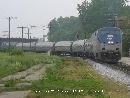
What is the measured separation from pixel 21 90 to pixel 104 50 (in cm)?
3180

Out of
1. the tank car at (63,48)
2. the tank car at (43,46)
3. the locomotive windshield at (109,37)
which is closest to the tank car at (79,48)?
the tank car at (63,48)

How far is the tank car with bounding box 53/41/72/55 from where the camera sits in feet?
311

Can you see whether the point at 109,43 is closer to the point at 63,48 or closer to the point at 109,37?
the point at 109,37

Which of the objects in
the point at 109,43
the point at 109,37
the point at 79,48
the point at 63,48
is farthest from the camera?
the point at 63,48

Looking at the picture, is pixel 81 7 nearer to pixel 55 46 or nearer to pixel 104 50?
pixel 55 46

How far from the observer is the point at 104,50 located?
52906 mm

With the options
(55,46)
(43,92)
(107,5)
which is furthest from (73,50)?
(43,92)

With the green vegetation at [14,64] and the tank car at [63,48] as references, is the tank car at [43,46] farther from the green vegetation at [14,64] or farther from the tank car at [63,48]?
the green vegetation at [14,64]

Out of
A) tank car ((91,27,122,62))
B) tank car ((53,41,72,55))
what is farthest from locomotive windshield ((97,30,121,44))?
tank car ((53,41,72,55))

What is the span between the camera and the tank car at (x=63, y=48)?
94669 millimetres

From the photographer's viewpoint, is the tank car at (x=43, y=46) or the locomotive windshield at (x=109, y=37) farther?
the tank car at (x=43, y=46)

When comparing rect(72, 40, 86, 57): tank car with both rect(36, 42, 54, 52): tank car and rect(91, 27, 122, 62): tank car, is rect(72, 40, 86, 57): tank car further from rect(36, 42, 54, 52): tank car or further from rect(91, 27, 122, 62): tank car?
rect(91, 27, 122, 62): tank car

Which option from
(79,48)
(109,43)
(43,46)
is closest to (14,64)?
(109,43)

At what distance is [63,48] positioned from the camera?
314ft
